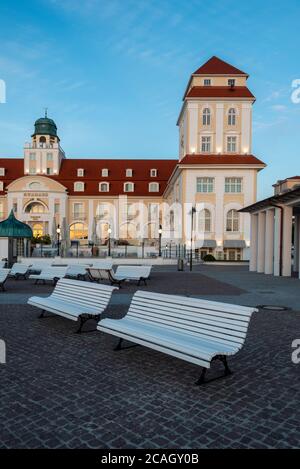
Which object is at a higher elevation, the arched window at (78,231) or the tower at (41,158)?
the tower at (41,158)

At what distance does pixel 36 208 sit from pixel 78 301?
49.7 meters

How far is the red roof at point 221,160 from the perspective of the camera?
126 ft

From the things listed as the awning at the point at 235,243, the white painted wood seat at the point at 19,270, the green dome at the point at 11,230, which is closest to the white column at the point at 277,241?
the white painted wood seat at the point at 19,270

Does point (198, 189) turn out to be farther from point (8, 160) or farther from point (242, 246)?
point (8, 160)

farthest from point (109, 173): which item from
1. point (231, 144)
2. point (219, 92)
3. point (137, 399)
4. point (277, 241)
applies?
point (137, 399)

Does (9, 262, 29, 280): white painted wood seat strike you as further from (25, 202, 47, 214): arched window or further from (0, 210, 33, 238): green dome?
(25, 202, 47, 214): arched window

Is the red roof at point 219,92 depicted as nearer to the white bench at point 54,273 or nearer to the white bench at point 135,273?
the white bench at point 135,273

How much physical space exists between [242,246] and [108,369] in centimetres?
3523

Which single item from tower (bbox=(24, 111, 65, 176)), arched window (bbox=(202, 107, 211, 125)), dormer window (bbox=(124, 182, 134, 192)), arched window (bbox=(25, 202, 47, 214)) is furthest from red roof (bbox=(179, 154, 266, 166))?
tower (bbox=(24, 111, 65, 176))

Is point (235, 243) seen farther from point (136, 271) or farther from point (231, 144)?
point (136, 271)

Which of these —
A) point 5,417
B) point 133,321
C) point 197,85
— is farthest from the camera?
point 197,85

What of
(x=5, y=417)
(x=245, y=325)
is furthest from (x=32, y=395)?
(x=245, y=325)

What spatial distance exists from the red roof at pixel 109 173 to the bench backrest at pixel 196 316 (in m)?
50.7

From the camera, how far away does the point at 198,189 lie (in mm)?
38688
